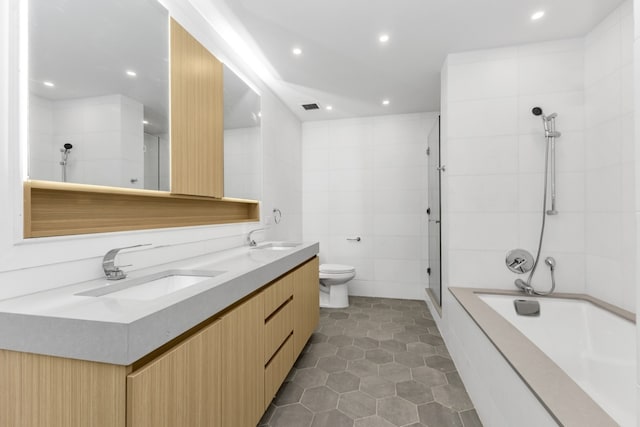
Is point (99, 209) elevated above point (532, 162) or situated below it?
below

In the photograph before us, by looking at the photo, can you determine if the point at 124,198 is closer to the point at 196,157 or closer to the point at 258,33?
the point at 196,157

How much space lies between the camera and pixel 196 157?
1727 mm

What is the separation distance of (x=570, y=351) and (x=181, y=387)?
7.27ft

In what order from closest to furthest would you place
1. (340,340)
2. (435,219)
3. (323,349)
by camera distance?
(323,349) < (340,340) < (435,219)

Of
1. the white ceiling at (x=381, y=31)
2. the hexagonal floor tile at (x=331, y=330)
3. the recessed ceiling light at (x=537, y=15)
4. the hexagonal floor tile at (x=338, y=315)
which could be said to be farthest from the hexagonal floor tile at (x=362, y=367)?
the recessed ceiling light at (x=537, y=15)

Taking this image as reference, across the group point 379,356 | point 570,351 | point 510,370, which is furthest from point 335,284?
point 510,370

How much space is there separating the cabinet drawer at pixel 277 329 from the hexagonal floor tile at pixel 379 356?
2.42ft

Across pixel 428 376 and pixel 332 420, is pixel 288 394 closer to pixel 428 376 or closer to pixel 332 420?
pixel 332 420

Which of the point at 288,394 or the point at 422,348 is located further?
the point at 422,348

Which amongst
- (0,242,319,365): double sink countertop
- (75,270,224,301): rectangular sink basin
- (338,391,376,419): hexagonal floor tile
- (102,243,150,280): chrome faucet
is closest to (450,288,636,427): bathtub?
(338,391,376,419): hexagonal floor tile

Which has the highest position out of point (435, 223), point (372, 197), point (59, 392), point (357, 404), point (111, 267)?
point (372, 197)

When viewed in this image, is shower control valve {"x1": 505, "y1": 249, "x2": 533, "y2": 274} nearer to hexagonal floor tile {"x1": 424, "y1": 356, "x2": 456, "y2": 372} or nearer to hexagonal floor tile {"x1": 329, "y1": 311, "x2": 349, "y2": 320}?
hexagonal floor tile {"x1": 424, "y1": 356, "x2": 456, "y2": 372}

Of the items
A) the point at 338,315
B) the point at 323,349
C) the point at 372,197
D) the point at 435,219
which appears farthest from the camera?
the point at 372,197

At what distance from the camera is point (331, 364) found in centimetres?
→ 203
